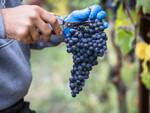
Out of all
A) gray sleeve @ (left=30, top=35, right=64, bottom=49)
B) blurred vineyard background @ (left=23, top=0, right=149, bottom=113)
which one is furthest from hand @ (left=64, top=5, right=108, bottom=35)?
blurred vineyard background @ (left=23, top=0, right=149, bottom=113)

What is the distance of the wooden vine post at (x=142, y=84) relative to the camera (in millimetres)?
2314

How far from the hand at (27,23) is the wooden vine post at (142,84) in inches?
39.9

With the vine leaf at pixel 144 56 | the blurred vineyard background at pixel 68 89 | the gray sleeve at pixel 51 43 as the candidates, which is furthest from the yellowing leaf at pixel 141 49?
the blurred vineyard background at pixel 68 89

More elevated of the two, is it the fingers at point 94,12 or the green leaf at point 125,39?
the fingers at point 94,12

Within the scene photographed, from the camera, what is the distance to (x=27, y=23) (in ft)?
4.23

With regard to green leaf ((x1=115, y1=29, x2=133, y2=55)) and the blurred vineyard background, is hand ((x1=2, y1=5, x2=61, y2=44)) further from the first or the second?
the blurred vineyard background

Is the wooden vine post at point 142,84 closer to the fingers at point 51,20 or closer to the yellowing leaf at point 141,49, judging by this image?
the yellowing leaf at point 141,49

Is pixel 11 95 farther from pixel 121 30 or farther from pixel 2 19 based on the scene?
pixel 121 30

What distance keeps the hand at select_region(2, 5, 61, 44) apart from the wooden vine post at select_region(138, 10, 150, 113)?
1.01 meters

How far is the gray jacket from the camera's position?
1.66 meters

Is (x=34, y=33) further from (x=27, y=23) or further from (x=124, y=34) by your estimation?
(x=124, y=34)

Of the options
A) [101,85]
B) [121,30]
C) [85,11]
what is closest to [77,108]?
[101,85]

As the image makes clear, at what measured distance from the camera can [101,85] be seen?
445cm

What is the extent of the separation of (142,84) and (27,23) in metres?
1.28
